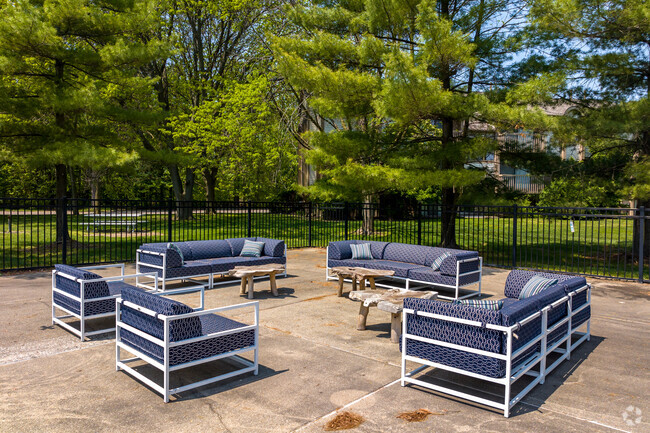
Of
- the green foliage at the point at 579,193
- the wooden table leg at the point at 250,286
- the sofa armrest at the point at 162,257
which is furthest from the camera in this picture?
the green foliage at the point at 579,193

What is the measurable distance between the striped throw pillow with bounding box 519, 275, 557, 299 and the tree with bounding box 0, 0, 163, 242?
1057 cm

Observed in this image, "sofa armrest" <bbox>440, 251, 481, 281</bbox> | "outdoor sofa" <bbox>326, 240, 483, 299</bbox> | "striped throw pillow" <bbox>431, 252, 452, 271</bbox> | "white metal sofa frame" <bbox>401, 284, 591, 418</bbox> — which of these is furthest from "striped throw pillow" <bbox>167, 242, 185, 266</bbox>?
"white metal sofa frame" <bbox>401, 284, 591, 418</bbox>

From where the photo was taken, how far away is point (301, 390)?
4.86 meters

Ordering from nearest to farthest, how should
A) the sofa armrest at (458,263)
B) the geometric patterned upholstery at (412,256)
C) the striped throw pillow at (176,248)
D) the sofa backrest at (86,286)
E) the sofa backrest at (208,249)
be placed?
1. the sofa backrest at (86,286)
2. the sofa armrest at (458,263)
3. the geometric patterned upholstery at (412,256)
4. the striped throw pillow at (176,248)
5. the sofa backrest at (208,249)

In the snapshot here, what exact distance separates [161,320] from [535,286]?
4946 mm

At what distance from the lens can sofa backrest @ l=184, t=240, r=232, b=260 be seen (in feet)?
36.0

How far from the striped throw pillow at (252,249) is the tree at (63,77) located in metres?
4.50

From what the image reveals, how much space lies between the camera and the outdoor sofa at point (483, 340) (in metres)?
4.41

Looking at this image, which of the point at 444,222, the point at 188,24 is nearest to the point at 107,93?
the point at 188,24

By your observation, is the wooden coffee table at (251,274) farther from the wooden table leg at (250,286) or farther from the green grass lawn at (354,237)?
the green grass lawn at (354,237)

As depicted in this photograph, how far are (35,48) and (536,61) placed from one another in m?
13.9

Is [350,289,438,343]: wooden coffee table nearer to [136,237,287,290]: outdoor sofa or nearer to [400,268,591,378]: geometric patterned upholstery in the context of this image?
[400,268,591,378]: geometric patterned upholstery

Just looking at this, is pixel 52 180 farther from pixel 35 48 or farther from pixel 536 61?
→ pixel 536 61

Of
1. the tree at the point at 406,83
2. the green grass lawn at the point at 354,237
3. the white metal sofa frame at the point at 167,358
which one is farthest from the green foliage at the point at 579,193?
the white metal sofa frame at the point at 167,358
